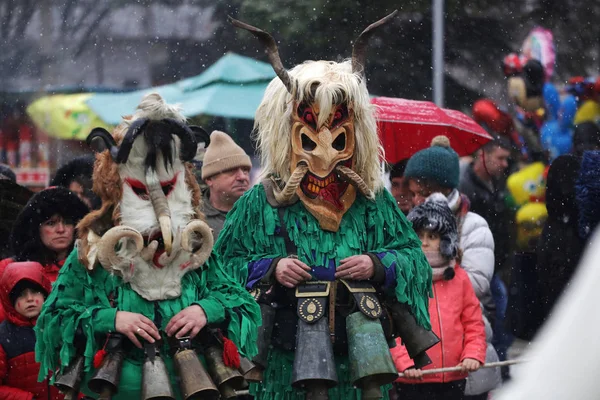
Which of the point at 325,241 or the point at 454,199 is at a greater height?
the point at 454,199

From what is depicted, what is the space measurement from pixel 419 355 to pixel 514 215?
527 centimetres

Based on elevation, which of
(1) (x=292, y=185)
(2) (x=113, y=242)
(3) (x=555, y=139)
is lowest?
(2) (x=113, y=242)

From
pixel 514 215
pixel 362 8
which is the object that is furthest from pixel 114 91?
pixel 514 215

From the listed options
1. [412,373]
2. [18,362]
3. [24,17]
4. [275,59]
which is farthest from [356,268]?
[24,17]

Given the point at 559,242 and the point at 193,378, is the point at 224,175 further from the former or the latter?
the point at 193,378

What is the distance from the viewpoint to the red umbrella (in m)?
7.49

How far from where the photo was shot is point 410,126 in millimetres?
7602

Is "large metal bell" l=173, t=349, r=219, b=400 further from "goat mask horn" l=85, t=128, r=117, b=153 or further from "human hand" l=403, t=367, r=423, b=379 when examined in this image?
"human hand" l=403, t=367, r=423, b=379

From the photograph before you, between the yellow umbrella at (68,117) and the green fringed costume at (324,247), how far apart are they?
8.51m

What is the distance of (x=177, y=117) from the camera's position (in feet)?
14.1

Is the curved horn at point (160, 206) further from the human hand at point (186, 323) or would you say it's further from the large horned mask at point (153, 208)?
the human hand at point (186, 323)

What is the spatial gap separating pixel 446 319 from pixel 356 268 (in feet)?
5.08

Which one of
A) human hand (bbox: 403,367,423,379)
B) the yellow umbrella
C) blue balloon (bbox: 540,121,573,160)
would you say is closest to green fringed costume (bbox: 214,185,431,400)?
human hand (bbox: 403,367,423,379)

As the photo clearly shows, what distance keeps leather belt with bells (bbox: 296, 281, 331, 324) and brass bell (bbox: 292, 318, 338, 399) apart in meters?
0.03
